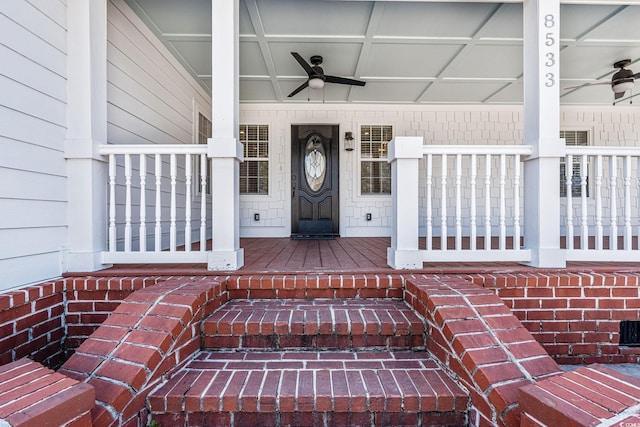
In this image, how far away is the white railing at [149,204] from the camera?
241 centimetres

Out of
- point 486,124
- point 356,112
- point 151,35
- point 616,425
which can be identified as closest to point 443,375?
point 616,425

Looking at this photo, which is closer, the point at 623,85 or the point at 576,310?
the point at 576,310

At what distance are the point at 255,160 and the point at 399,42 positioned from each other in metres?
3.22

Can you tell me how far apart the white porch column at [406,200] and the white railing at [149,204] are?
1455mm

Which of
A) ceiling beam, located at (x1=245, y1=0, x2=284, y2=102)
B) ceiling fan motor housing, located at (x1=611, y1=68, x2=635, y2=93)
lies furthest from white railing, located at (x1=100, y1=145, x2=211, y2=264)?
ceiling fan motor housing, located at (x1=611, y1=68, x2=635, y2=93)

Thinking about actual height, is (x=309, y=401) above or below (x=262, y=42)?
below

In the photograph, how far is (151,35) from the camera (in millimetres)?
3539

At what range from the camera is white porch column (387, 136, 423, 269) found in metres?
2.41

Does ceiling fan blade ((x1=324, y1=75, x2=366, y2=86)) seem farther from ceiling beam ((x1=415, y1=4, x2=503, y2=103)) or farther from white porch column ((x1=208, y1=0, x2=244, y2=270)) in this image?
white porch column ((x1=208, y1=0, x2=244, y2=270))

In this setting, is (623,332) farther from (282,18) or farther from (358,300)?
(282,18)

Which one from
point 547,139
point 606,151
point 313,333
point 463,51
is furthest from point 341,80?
point 313,333

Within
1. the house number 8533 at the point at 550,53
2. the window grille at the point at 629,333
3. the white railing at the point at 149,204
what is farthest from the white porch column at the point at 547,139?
the white railing at the point at 149,204

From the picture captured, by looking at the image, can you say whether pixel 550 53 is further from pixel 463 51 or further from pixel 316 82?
pixel 316 82

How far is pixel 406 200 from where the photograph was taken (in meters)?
2.45
